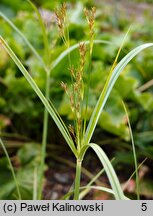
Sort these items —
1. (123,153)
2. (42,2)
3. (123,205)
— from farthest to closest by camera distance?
(42,2), (123,153), (123,205)

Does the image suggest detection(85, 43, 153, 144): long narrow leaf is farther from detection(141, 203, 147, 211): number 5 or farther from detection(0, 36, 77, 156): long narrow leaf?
detection(141, 203, 147, 211): number 5

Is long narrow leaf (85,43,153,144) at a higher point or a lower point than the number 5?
higher

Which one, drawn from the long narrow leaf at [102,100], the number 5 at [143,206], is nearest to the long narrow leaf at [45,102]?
the long narrow leaf at [102,100]

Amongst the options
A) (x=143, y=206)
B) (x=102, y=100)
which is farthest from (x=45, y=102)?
(x=143, y=206)

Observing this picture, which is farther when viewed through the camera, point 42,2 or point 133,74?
point 42,2

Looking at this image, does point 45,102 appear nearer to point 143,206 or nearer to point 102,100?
point 102,100

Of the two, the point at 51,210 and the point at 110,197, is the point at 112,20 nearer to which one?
the point at 110,197

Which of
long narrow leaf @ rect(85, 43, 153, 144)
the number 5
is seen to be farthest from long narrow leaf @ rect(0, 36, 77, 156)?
the number 5

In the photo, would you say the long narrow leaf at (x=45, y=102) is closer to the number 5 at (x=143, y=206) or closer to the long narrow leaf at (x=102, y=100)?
the long narrow leaf at (x=102, y=100)

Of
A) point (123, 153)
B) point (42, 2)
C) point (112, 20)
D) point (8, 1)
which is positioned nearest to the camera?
point (123, 153)

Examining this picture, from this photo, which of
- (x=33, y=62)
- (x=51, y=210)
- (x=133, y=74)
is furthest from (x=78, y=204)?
(x=133, y=74)

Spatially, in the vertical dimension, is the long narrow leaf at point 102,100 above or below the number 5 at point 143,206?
above
